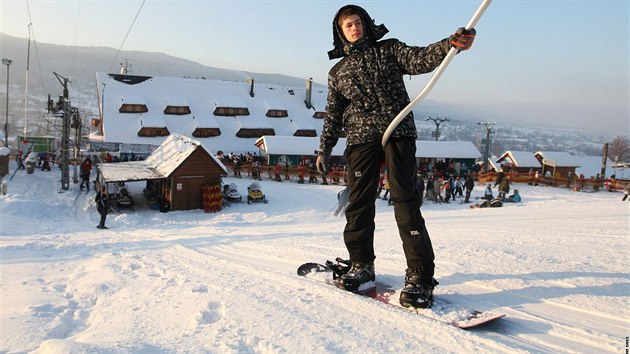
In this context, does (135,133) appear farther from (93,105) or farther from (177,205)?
(93,105)

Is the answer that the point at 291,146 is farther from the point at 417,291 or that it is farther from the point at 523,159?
the point at 417,291

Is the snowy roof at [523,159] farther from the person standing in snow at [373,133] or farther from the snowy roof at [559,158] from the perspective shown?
the person standing in snow at [373,133]

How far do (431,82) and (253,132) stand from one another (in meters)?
38.7

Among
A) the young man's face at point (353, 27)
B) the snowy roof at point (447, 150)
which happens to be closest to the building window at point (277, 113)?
the snowy roof at point (447, 150)

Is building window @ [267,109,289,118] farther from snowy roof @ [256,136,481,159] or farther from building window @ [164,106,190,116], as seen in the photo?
snowy roof @ [256,136,481,159]

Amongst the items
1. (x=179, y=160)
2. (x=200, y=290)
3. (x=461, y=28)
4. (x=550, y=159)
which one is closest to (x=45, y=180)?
(x=179, y=160)

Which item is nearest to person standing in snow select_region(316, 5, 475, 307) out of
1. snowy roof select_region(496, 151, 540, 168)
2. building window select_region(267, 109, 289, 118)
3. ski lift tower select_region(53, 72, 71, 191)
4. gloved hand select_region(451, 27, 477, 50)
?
gloved hand select_region(451, 27, 477, 50)

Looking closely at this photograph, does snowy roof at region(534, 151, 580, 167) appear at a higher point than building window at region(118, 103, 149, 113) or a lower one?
lower

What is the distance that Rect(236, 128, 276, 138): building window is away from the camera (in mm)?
40406

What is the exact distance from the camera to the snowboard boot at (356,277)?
138 inches

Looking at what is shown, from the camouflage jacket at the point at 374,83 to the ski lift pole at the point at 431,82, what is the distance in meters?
0.08

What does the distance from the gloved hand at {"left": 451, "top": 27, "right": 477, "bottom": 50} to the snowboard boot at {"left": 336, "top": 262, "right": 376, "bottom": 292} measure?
6.41 ft

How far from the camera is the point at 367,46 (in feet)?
11.1

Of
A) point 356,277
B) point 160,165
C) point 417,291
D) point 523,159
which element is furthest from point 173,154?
point 523,159
